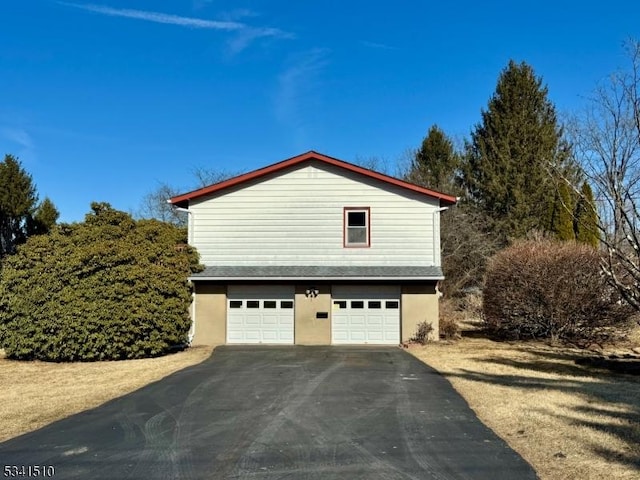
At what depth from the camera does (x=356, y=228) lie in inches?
767

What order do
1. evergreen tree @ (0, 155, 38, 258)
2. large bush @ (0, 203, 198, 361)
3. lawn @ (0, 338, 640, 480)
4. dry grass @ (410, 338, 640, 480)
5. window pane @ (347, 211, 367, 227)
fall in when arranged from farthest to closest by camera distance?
evergreen tree @ (0, 155, 38, 258), window pane @ (347, 211, 367, 227), large bush @ (0, 203, 198, 361), lawn @ (0, 338, 640, 480), dry grass @ (410, 338, 640, 480)

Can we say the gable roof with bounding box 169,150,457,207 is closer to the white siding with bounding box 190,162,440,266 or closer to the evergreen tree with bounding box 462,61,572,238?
the white siding with bounding box 190,162,440,266

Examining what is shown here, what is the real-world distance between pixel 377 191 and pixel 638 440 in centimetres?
1375

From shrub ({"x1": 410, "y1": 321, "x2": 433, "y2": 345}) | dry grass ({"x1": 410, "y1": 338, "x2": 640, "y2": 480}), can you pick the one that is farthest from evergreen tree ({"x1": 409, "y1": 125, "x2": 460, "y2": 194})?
dry grass ({"x1": 410, "y1": 338, "x2": 640, "y2": 480})

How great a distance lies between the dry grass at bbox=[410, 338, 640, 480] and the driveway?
0.36 m

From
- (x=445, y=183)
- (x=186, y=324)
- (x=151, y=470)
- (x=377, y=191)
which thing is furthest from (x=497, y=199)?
(x=151, y=470)

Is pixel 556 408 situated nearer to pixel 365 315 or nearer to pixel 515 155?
pixel 365 315

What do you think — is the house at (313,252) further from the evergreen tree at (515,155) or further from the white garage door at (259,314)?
the evergreen tree at (515,155)

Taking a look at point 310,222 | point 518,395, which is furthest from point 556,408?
point 310,222

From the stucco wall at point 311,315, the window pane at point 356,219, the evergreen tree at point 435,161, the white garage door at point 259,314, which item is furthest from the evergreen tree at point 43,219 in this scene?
the evergreen tree at point 435,161

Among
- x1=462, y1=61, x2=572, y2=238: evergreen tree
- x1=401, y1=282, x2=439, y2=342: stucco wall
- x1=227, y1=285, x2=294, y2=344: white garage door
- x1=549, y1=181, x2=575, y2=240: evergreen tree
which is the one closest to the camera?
x1=401, y1=282, x2=439, y2=342: stucco wall

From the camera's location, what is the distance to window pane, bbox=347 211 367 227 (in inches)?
770

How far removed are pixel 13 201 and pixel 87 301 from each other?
9.90 metres

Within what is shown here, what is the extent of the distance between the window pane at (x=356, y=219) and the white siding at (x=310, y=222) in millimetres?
337
